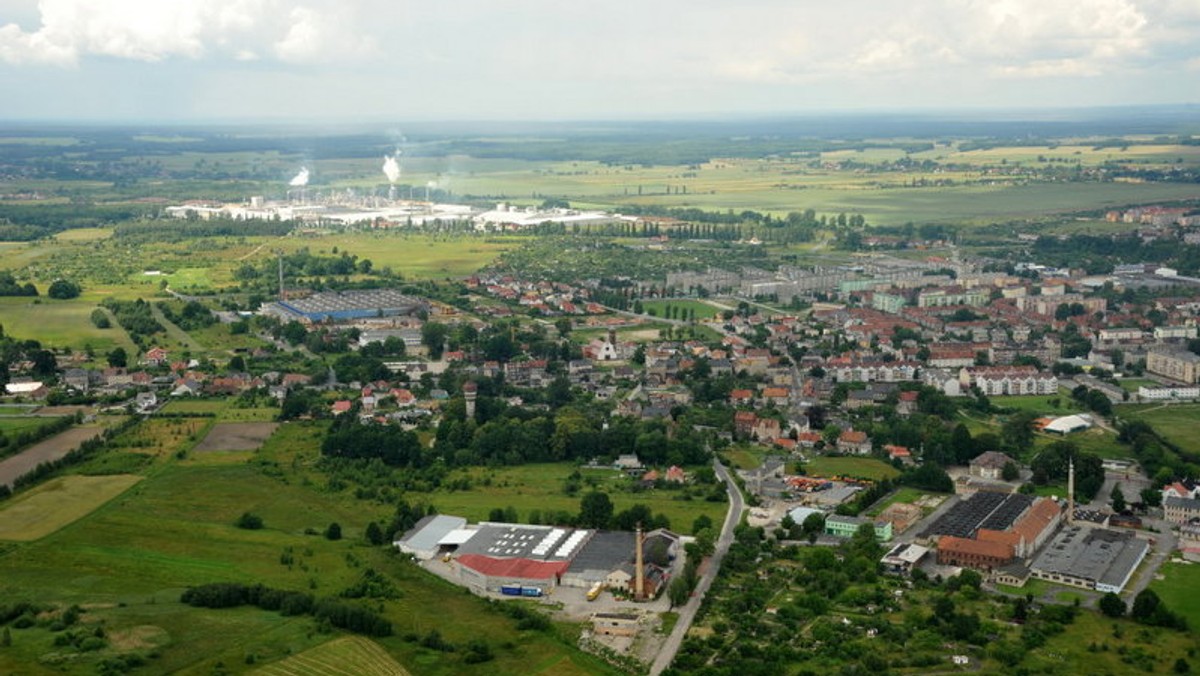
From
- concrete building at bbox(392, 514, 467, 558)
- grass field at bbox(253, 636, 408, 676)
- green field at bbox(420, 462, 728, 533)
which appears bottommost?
green field at bbox(420, 462, 728, 533)

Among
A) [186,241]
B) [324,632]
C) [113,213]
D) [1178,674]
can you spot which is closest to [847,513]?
[1178,674]

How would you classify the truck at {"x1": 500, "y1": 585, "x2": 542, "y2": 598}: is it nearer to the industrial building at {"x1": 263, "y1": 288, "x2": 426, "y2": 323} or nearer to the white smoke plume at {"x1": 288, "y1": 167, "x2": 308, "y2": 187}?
the industrial building at {"x1": 263, "y1": 288, "x2": 426, "y2": 323}

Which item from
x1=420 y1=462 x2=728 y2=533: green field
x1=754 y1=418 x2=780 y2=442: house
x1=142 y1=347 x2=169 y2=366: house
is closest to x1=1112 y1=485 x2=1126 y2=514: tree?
x1=420 y1=462 x2=728 y2=533: green field

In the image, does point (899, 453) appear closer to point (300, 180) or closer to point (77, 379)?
point (77, 379)

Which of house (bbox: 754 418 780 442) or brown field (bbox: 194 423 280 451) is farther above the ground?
house (bbox: 754 418 780 442)

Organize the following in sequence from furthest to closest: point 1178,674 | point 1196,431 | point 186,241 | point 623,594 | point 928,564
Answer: point 186,241, point 1196,431, point 928,564, point 623,594, point 1178,674

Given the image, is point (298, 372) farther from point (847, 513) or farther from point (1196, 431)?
point (1196, 431)
